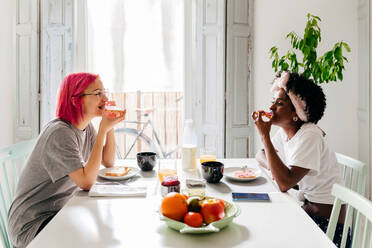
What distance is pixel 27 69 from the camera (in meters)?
3.07

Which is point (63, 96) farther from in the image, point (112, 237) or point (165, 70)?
point (165, 70)

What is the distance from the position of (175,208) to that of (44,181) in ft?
2.41

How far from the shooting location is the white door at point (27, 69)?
3066mm

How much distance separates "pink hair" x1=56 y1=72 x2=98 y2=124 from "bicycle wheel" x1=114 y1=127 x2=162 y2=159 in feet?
6.32

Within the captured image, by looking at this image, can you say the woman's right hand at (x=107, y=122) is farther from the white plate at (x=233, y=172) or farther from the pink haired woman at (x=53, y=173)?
the white plate at (x=233, y=172)

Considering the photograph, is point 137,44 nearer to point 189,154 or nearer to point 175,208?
point 189,154

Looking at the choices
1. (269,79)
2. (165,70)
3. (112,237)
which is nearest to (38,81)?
(165,70)

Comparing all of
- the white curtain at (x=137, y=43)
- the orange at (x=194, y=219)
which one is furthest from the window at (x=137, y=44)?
the orange at (x=194, y=219)

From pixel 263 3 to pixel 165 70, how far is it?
109 centimetres

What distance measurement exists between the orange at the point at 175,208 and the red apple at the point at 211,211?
0.06 m

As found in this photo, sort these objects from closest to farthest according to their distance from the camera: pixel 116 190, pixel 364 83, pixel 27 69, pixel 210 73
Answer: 1. pixel 116 190
2. pixel 364 83
3. pixel 27 69
4. pixel 210 73

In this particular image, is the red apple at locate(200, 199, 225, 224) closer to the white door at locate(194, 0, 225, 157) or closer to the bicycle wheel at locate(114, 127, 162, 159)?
the white door at locate(194, 0, 225, 157)

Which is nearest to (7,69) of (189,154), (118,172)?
(118,172)

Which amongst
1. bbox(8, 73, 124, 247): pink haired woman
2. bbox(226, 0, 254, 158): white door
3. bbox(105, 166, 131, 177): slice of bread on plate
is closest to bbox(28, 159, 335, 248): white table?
bbox(8, 73, 124, 247): pink haired woman
